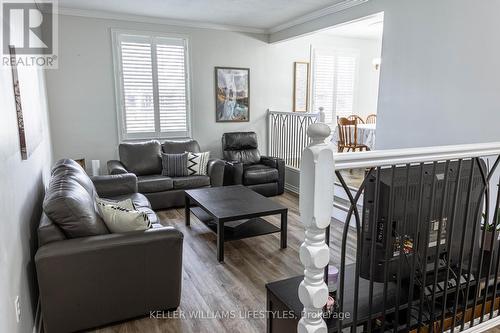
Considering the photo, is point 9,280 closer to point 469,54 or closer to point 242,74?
point 469,54

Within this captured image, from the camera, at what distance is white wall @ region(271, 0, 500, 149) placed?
3.03 meters

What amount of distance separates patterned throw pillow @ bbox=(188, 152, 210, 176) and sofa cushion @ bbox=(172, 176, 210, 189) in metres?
0.14

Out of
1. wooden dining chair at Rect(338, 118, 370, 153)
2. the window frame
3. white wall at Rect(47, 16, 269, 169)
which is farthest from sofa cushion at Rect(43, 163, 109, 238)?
the window frame

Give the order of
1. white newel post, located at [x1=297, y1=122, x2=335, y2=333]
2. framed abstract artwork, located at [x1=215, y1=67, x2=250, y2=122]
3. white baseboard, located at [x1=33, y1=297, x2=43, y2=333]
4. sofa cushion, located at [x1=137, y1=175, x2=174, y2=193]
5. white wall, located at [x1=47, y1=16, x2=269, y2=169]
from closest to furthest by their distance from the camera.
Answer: white newel post, located at [x1=297, y1=122, x2=335, y2=333]
white baseboard, located at [x1=33, y1=297, x2=43, y2=333]
sofa cushion, located at [x1=137, y1=175, x2=174, y2=193]
white wall, located at [x1=47, y1=16, x2=269, y2=169]
framed abstract artwork, located at [x1=215, y1=67, x2=250, y2=122]

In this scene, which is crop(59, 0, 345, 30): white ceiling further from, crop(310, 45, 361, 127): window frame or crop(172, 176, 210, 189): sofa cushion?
crop(172, 176, 210, 189): sofa cushion

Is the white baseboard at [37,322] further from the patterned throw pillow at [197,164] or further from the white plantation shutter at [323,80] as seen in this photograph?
the white plantation shutter at [323,80]

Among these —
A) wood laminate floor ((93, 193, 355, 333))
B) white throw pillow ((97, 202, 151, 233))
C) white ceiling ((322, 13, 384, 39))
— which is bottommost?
wood laminate floor ((93, 193, 355, 333))

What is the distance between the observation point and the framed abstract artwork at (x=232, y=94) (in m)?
6.15

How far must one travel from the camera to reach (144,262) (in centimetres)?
235

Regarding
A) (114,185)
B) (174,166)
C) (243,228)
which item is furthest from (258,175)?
(114,185)

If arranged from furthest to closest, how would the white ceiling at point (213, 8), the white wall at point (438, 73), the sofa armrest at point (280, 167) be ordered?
the sofa armrest at point (280, 167)
the white ceiling at point (213, 8)
the white wall at point (438, 73)

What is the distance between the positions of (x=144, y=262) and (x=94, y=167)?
133 inches

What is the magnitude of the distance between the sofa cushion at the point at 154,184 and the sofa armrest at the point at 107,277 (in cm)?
245

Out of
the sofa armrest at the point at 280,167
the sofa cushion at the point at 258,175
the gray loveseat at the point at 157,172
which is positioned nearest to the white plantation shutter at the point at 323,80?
the sofa armrest at the point at 280,167
